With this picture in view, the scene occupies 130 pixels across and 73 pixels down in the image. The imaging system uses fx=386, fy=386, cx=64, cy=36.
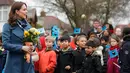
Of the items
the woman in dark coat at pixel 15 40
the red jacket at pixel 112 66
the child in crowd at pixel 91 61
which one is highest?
the woman in dark coat at pixel 15 40

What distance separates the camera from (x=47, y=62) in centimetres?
930

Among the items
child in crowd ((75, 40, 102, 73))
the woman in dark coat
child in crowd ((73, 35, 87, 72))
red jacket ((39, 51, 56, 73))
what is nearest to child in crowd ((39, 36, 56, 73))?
red jacket ((39, 51, 56, 73))

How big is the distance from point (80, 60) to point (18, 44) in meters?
2.98

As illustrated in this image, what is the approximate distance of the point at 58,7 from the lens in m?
50.2

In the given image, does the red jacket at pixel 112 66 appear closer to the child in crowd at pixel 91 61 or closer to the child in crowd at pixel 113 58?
the child in crowd at pixel 113 58

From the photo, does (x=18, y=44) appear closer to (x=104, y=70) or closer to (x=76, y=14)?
(x=104, y=70)

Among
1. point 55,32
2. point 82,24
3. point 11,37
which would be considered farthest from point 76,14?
point 11,37

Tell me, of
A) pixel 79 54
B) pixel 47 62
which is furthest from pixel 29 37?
pixel 47 62

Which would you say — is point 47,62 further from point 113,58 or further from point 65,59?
point 113,58

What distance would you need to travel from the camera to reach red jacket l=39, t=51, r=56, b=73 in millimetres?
9228

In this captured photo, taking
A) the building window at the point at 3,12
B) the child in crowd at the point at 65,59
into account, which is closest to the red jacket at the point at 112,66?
the child in crowd at the point at 65,59

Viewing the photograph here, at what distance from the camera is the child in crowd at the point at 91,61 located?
7825 mm

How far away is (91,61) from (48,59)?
1.68 meters

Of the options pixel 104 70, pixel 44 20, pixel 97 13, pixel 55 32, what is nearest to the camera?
pixel 104 70
